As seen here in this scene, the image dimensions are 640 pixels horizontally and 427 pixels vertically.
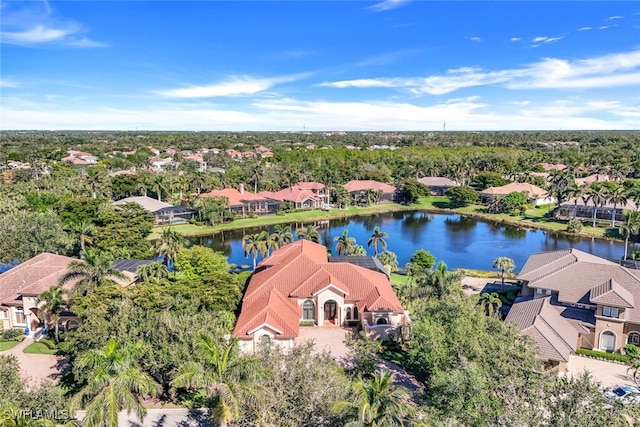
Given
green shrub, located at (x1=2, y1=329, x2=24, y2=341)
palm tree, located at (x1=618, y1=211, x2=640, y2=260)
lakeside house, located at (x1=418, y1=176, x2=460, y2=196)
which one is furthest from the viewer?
lakeside house, located at (x1=418, y1=176, x2=460, y2=196)

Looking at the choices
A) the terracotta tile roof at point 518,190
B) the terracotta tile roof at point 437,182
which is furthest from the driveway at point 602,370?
the terracotta tile roof at point 437,182

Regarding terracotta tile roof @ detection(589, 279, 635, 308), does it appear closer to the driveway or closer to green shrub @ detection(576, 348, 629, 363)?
green shrub @ detection(576, 348, 629, 363)

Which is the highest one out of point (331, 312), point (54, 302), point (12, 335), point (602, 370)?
point (54, 302)

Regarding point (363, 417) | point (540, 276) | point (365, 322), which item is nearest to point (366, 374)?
point (365, 322)

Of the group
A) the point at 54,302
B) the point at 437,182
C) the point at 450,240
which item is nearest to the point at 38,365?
the point at 54,302

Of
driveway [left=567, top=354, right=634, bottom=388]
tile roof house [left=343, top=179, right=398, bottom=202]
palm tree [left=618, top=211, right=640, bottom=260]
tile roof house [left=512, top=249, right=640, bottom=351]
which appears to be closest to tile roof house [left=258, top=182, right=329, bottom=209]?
tile roof house [left=343, top=179, right=398, bottom=202]

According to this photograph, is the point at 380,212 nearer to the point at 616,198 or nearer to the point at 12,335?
the point at 616,198
